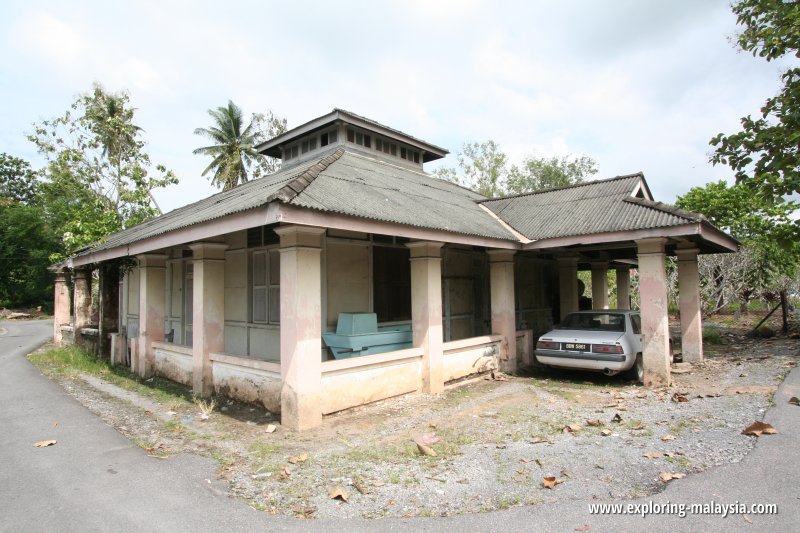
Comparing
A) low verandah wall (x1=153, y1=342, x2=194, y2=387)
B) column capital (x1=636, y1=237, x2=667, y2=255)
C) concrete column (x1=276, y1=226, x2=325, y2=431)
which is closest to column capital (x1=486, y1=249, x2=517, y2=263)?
column capital (x1=636, y1=237, x2=667, y2=255)

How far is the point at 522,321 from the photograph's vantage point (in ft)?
44.6

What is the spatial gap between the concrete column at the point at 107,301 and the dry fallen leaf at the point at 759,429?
47.7ft

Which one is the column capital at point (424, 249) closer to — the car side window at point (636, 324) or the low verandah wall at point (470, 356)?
the low verandah wall at point (470, 356)

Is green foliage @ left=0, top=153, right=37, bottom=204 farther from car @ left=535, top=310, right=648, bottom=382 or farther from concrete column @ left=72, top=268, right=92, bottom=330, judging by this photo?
car @ left=535, top=310, right=648, bottom=382

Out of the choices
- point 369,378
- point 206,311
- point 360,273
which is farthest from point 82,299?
point 369,378

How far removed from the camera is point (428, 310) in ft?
27.2

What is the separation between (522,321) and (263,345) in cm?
775

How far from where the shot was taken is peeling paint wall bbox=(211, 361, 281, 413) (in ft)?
23.0

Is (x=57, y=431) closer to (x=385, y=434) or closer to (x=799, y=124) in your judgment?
(x=385, y=434)

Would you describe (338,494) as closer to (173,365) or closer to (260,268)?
(260,268)

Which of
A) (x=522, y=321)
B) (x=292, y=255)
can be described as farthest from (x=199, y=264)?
(x=522, y=321)

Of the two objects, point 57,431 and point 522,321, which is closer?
point 57,431

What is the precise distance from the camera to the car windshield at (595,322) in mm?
9453

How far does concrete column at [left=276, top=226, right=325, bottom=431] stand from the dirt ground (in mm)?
328
